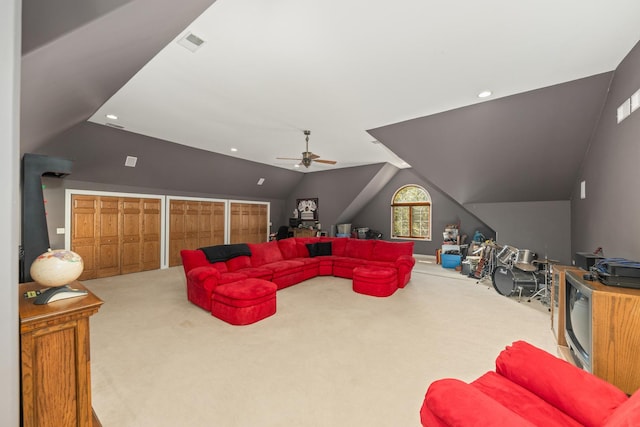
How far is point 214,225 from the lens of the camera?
8062 mm

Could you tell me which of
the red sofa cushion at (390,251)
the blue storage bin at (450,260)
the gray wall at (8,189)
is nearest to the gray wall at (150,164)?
the red sofa cushion at (390,251)

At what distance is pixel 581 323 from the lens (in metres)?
2.12

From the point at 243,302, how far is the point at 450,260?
5711 millimetres

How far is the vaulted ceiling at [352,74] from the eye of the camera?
1.95 m

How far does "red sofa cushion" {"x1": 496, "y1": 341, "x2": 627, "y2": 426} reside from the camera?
1.19 m

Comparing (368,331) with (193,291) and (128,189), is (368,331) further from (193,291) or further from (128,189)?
(128,189)

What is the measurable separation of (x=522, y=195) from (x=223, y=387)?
628 centimetres

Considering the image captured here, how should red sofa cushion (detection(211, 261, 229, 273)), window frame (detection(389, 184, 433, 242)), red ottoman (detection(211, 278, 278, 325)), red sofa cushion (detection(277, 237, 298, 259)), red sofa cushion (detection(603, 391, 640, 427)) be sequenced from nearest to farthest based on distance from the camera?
red sofa cushion (detection(603, 391, 640, 427))
red ottoman (detection(211, 278, 278, 325))
red sofa cushion (detection(211, 261, 229, 273))
red sofa cushion (detection(277, 237, 298, 259))
window frame (detection(389, 184, 433, 242))

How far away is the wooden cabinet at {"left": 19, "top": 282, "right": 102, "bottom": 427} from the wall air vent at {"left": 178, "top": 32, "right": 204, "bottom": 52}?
7.26 ft

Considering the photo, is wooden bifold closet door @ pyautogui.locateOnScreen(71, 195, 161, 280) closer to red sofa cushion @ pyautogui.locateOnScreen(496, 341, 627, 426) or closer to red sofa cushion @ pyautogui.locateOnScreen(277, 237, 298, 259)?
red sofa cushion @ pyautogui.locateOnScreen(277, 237, 298, 259)

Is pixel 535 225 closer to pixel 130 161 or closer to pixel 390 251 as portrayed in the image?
pixel 390 251

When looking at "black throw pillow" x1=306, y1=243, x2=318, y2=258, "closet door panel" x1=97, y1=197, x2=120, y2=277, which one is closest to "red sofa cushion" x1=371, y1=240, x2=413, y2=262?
"black throw pillow" x1=306, y1=243, x2=318, y2=258

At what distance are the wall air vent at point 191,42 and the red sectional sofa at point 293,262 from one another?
9.16 ft

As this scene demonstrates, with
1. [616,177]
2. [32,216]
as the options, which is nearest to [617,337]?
[616,177]
